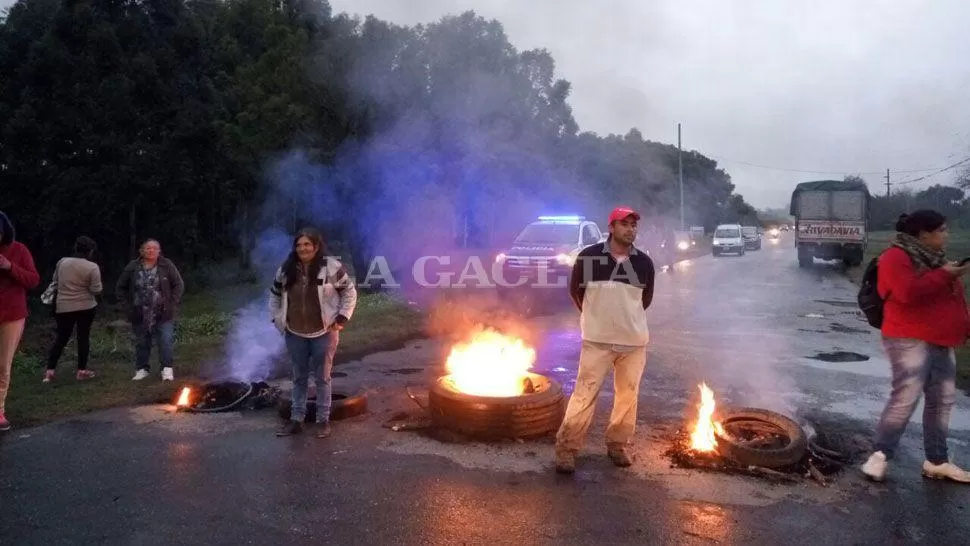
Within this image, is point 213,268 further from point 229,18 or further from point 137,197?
point 229,18

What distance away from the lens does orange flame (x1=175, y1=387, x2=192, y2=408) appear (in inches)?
257

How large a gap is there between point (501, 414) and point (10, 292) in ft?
14.5

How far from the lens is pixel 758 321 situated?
42.1 feet

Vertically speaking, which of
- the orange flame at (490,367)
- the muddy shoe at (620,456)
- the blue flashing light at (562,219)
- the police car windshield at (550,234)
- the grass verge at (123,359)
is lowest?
the muddy shoe at (620,456)

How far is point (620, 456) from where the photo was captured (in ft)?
16.3

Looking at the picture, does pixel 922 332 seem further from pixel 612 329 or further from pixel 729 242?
pixel 729 242

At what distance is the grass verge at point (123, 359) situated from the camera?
6719 millimetres

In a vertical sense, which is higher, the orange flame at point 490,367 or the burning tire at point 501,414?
the orange flame at point 490,367

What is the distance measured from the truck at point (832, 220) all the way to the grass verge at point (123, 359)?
62.9 ft

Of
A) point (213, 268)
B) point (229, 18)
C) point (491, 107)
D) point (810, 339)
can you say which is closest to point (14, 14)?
point (229, 18)

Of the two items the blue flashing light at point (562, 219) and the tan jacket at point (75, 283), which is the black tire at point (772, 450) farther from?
the blue flashing light at point (562, 219)

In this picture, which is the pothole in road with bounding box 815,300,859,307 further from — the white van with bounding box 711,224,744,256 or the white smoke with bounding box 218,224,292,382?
the white van with bounding box 711,224,744,256

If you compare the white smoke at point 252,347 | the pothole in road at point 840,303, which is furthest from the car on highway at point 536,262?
the pothole in road at point 840,303

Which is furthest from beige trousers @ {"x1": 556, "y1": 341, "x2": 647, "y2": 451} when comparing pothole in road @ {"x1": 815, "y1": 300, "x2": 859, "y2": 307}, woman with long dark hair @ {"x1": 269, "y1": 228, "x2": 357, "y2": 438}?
pothole in road @ {"x1": 815, "y1": 300, "x2": 859, "y2": 307}
